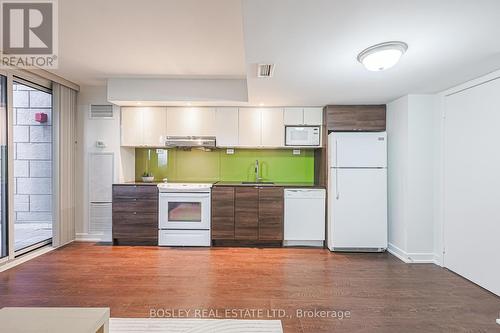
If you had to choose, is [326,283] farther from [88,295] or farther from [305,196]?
[88,295]

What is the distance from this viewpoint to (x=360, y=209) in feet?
13.8

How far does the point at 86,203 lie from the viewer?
4.64m

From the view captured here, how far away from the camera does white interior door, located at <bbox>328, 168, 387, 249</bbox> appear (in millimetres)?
4176

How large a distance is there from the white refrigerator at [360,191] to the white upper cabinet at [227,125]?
1.63 metres

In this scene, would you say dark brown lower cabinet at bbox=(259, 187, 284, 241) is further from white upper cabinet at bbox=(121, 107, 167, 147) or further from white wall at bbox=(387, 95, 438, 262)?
white upper cabinet at bbox=(121, 107, 167, 147)

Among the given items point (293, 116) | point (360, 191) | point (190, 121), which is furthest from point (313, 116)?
point (190, 121)

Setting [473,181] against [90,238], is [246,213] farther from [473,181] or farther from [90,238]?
[473,181]

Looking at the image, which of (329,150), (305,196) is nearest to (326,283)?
(305,196)

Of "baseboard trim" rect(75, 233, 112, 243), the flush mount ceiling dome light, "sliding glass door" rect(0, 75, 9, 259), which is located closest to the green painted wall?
"baseboard trim" rect(75, 233, 112, 243)

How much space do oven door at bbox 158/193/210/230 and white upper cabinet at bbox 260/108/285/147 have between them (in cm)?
136

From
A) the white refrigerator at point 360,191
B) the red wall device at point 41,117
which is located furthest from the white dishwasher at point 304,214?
the red wall device at point 41,117

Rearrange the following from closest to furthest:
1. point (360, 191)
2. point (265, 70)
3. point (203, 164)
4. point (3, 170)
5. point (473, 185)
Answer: point (265, 70) → point (473, 185) → point (3, 170) → point (360, 191) → point (203, 164)

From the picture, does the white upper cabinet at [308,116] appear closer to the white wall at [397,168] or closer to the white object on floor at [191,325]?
the white wall at [397,168]

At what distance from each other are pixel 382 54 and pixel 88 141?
14.9 feet
